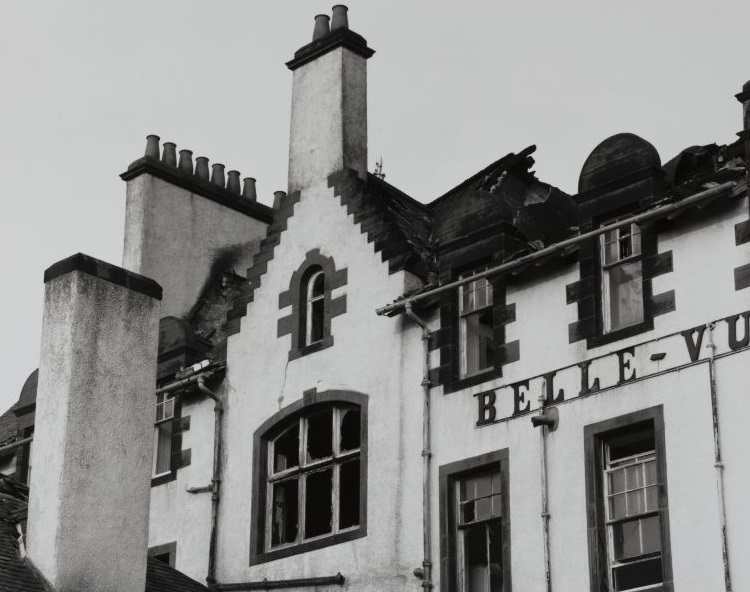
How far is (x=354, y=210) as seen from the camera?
29672mm

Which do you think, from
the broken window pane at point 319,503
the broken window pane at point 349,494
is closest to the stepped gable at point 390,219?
the broken window pane at point 349,494

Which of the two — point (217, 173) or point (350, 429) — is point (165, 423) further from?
point (217, 173)

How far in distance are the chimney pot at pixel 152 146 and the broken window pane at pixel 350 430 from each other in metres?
8.59

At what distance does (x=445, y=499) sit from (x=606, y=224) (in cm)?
452

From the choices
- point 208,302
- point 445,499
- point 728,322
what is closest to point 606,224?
point 728,322

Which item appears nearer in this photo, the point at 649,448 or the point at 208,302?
the point at 649,448

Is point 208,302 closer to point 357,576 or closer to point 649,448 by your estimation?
point 357,576

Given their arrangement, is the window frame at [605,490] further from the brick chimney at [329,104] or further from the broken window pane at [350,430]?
the brick chimney at [329,104]

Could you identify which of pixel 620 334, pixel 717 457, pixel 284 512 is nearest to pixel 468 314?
pixel 620 334

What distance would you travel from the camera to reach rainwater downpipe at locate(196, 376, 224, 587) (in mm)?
29656

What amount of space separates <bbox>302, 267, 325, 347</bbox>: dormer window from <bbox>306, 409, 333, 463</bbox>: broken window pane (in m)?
1.26

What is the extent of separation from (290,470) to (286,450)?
49 centimetres

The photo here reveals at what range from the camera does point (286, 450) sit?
97.0 feet

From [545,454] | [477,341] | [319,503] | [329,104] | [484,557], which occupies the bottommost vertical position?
[484,557]
